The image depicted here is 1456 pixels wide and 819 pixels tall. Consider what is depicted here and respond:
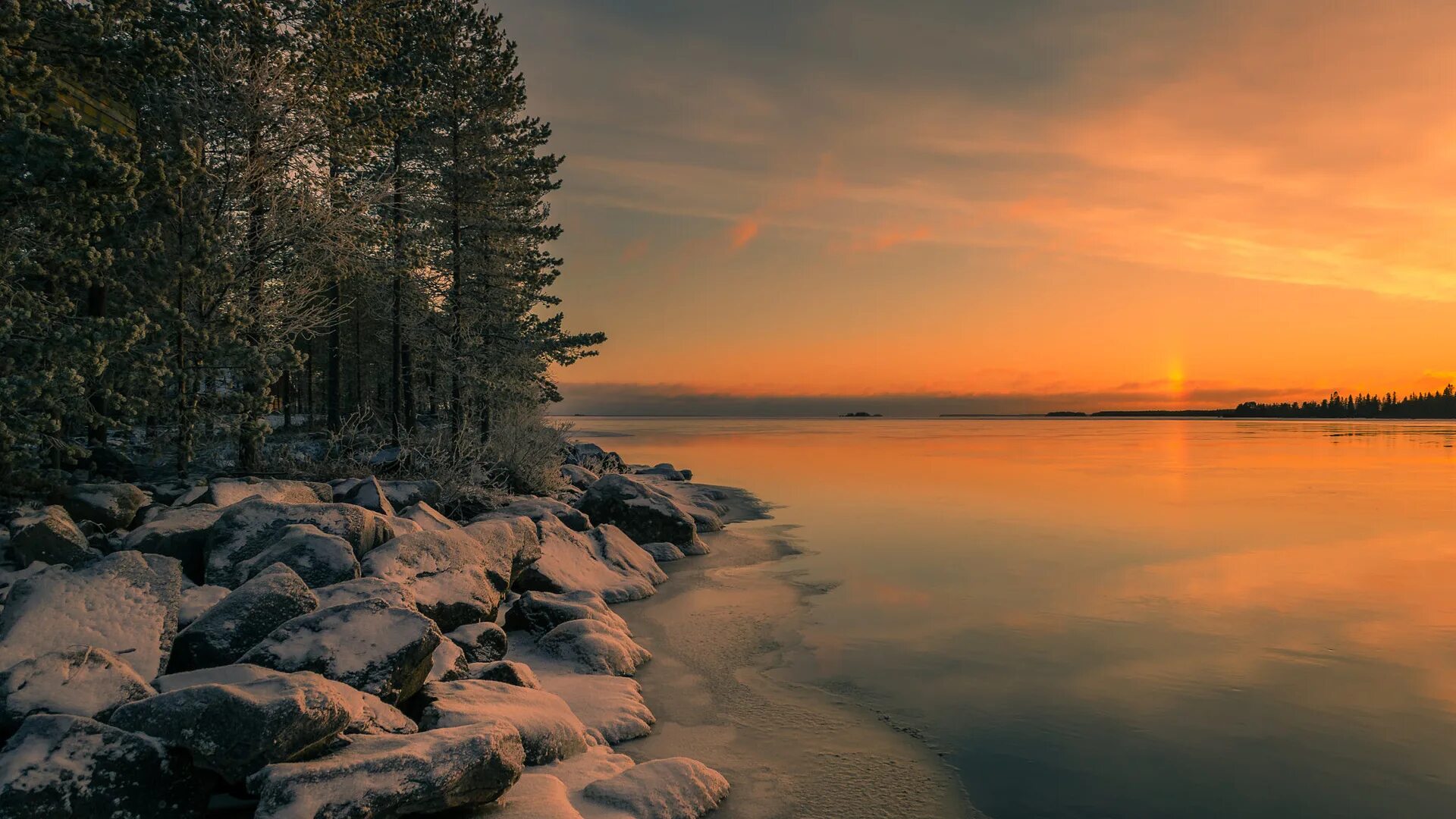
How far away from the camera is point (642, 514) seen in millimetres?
16906

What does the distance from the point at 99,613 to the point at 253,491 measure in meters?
6.06

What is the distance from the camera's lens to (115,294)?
47.8 ft

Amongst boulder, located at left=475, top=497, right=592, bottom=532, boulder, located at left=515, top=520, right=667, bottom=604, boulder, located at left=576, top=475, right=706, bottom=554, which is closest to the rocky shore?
boulder, located at left=515, top=520, right=667, bottom=604

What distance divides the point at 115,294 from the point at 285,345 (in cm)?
303

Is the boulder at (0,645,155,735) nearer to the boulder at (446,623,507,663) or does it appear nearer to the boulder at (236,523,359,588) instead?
the boulder at (236,523,359,588)

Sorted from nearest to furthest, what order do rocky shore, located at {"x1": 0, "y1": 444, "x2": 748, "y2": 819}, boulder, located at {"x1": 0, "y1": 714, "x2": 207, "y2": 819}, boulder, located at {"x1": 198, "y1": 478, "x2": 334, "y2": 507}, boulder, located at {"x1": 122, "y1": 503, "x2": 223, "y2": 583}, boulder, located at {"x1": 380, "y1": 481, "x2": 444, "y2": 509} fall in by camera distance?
boulder, located at {"x1": 0, "y1": 714, "x2": 207, "y2": 819}
rocky shore, located at {"x1": 0, "y1": 444, "x2": 748, "y2": 819}
boulder, located at {"x1": 122, "y1": 503, "x2": 223, "y2": 583}
boulder, located at {"x1": 198, "y1": 478, "x2": 334, "y2": 507}
boulder, located at {"x1": 380, "y1": 481, "x2": 444, "y2": 509}

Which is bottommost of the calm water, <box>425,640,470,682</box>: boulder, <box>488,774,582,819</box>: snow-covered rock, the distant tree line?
the calm water

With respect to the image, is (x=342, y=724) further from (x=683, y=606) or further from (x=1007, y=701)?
(x=683, y=606)

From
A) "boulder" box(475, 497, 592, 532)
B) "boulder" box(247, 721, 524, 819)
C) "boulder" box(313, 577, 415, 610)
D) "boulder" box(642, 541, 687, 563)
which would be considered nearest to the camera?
"boulder" box(247, 721, 524, 819)

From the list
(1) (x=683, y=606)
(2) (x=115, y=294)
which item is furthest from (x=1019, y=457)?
(2) (x=115, y=294)

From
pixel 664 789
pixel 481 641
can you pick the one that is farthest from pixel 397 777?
pixel 481 641

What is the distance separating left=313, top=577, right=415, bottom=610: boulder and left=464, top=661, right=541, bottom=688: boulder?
0.84m

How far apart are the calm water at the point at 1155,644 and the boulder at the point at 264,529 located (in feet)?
18.0

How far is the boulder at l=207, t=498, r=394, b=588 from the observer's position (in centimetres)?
849
